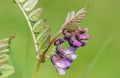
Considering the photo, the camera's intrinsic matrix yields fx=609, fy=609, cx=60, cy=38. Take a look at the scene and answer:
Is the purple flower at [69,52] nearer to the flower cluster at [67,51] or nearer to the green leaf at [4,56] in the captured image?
the flower cluster at [67,51]

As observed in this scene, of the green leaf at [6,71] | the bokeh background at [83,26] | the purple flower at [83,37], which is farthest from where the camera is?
the bokeh background at [83,26]

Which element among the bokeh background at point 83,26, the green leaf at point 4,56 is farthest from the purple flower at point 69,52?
the bokeh background at point 83,26

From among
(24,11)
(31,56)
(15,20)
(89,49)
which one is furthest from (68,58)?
(15,20)

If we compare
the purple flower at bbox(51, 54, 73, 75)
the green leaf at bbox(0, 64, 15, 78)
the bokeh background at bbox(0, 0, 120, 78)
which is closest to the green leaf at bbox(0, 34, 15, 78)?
the green leaf at bbox(0, 64, 15, 78)

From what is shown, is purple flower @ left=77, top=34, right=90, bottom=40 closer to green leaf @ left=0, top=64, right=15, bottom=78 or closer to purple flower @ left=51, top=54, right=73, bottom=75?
purple flower @ left=51, top=54, right=73, bottom=75

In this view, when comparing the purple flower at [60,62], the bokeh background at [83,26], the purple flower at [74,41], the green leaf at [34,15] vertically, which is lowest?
the bokeh background at [83,26]
